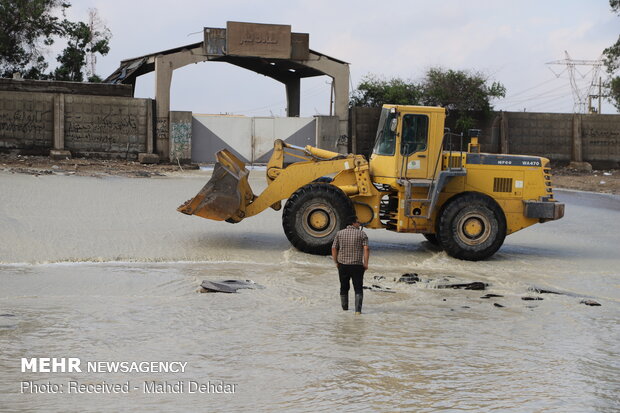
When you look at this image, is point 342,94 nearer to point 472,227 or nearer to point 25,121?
point 25,121

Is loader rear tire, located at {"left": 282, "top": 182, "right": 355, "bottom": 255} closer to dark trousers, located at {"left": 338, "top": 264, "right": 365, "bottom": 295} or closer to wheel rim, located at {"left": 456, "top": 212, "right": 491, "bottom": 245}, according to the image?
wheel rim, located at {"left": 456, "top": 212, "right": 491, "bottom": 245}

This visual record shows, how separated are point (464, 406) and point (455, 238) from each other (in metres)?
9.01

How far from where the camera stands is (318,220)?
17.0m

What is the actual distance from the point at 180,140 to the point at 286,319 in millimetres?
21594

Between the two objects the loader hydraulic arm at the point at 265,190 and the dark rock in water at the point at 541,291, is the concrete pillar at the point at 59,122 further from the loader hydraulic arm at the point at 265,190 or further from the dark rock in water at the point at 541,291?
the dark rock in water at the point at 541,291

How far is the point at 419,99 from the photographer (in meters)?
39.0

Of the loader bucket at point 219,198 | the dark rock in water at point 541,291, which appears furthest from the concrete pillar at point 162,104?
the dark rock in water at point 541,291

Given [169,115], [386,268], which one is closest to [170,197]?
[386,268]

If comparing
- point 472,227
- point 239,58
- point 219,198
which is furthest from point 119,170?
point 472,227

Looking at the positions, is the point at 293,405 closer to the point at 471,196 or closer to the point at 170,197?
the point at 471,196

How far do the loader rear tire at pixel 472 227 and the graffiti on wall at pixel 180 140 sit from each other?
17.1 meters

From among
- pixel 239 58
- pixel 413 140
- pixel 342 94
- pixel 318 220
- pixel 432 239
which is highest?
pixel 239 58

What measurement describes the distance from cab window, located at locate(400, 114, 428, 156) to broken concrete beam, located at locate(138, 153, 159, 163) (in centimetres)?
1616

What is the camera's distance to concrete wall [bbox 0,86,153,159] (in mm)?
30547
